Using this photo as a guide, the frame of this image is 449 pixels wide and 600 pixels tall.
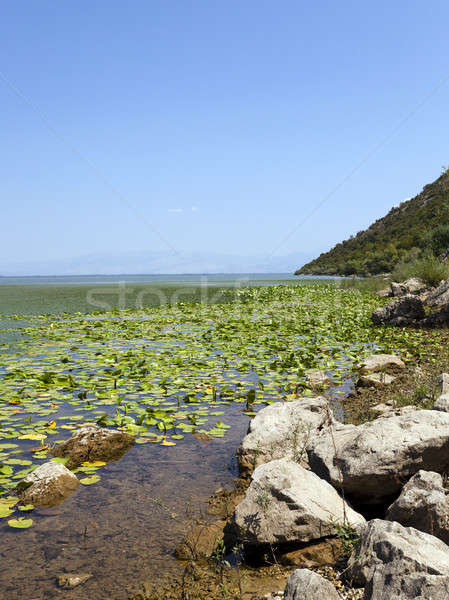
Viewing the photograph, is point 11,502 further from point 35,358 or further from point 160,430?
point 35,358

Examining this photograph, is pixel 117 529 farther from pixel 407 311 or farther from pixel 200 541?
pixel 407 311

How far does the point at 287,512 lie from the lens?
353 centimetres

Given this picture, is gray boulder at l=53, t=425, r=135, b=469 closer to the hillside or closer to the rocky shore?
the rocky shore

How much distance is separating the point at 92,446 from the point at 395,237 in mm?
71435

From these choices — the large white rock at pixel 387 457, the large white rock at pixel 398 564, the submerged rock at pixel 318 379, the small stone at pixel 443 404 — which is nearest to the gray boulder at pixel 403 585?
the large white rock at pixel 398 564

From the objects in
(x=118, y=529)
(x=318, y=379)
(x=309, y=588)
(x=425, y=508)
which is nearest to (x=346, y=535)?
(x=425, y=508)

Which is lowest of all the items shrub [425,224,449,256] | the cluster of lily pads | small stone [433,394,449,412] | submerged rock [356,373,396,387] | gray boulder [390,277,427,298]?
the cluster of lily pads

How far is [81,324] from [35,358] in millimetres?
6884

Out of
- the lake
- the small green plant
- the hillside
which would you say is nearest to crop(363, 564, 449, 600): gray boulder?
the small green plant

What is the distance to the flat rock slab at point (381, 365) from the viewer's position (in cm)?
946

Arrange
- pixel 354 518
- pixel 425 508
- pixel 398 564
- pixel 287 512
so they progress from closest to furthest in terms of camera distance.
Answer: pixel 398 564 < pixel 425 508 < pixel 287 512 < pixel 354 518

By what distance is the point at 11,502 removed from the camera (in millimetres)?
4312

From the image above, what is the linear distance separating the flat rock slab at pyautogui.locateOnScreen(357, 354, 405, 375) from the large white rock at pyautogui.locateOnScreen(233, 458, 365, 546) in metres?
5.96

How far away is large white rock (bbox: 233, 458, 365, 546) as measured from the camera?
3473 millimetres
